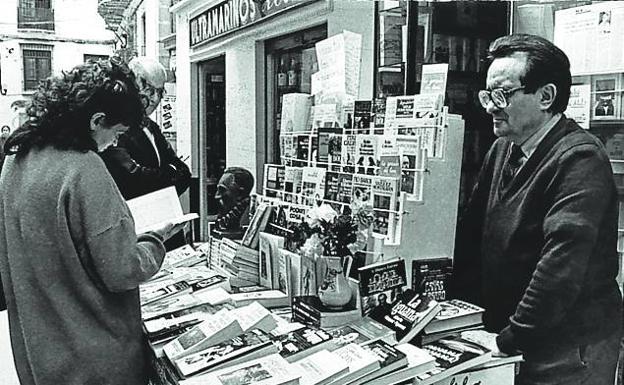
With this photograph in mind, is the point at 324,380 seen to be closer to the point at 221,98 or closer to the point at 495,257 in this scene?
the point at 495,257

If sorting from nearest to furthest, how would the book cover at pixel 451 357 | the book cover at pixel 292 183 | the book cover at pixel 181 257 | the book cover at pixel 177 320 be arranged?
the book cover at pixel 451 357, the book cover at pixel 177 320, the book cover at pixel 292 183, the book cover at pixel 181 257

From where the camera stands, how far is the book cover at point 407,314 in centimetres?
166

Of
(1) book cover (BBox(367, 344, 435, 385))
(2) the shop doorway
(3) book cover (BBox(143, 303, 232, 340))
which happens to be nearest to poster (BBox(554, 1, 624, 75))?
(1) book cover (BBox(367, 344, 435, 385))

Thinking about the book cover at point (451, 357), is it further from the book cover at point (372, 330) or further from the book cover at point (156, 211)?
the book cover at point (156, 211)

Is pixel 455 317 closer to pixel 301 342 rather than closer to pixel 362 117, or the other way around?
pixel 301 342

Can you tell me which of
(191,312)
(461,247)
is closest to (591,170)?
(461,247)

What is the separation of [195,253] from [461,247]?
109 centimetres

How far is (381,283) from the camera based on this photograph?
1789 millimetres

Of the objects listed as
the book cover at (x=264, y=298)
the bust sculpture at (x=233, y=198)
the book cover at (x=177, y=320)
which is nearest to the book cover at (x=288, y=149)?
the bust sculpture at (x=233, y=198)

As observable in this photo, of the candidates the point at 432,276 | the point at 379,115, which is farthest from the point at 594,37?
the point at 432,276

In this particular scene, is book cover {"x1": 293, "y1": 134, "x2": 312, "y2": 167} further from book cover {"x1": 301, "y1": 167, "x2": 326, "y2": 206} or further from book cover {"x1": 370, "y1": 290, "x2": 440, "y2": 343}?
book cover {"x1": 370, "y1": 290, "x2": 440, "y2": 343}

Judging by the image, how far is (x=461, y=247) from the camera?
2.02 meters

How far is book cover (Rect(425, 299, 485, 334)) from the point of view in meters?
1.71

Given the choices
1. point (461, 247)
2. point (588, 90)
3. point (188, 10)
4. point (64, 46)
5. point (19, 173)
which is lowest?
point (461, 247)
